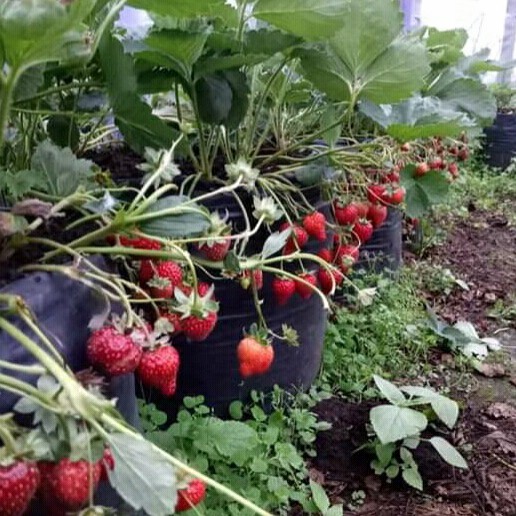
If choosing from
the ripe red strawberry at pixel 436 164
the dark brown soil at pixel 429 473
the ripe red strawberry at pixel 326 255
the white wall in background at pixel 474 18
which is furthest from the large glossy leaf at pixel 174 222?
the white wall in background at pixel 474 18

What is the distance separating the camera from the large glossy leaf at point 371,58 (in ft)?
3.14

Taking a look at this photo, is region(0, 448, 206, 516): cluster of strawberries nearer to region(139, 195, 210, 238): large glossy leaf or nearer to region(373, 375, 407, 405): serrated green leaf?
region(139, 195, 210, 238): large glossy leaf

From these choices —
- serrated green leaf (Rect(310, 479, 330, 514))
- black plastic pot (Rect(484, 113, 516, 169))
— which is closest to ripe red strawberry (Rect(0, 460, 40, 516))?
serrated green leaf (Rect(310, 479, 330, 514))

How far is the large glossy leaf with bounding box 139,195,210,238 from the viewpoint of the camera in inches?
23.4

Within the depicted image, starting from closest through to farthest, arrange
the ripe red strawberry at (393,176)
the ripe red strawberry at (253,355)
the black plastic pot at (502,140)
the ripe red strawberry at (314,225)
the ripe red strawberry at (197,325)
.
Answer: the ripe red strawberry at (197,325)
the ripe red strawberry at (253,355)
the ripe red strawberry at (314,225)
the ripe red strawberry at (393,176)
the black plastic pot at (502,140)

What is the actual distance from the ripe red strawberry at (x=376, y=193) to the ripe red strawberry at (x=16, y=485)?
3.38ft

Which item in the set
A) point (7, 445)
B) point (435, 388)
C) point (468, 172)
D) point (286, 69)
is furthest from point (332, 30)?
point (468, 172)

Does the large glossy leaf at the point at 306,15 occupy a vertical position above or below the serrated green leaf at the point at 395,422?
above

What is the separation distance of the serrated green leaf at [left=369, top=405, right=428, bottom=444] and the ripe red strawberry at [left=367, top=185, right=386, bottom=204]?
399mm

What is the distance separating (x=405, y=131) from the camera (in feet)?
3.39

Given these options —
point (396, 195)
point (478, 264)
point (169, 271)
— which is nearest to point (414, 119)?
point (396, 195)

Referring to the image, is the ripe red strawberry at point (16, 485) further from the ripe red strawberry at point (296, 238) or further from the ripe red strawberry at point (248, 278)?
the ripe red strawberry at point (296, 238)

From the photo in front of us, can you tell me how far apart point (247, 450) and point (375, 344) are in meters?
0.65

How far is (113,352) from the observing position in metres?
0.53
